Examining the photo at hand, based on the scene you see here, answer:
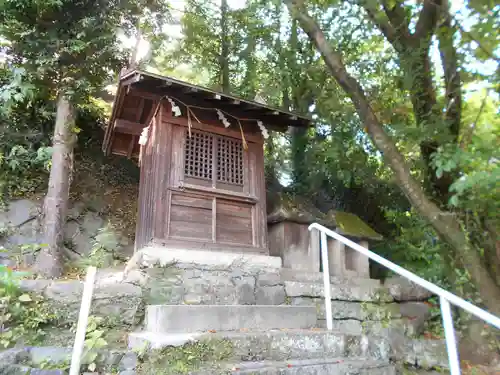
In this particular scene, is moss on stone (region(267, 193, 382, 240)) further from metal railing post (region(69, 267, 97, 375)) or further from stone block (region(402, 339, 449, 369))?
metal railing post (region(69, 267, 97, 375))

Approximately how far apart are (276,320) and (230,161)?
3.24m

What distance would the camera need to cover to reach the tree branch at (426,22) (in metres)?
5.78

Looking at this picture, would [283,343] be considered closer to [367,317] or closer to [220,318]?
[220,318]

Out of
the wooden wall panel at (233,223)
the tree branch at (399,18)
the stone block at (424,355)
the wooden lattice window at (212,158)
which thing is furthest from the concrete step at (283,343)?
the tree branch at (399,18)

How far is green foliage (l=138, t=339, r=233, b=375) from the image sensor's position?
3.41 m

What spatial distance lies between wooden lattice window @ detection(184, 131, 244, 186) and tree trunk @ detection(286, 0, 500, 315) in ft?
8.26

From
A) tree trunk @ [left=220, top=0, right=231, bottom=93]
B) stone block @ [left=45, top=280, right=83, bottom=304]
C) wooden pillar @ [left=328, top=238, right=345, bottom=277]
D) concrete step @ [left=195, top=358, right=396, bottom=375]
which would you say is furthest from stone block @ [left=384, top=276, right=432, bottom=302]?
tree trunk @ [left=220, top=0, right=231, bottom=93]

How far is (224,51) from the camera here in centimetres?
1380

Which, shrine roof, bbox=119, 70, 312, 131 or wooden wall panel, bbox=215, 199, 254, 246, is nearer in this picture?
shrine roof, bbox=119, 70, 312, 131

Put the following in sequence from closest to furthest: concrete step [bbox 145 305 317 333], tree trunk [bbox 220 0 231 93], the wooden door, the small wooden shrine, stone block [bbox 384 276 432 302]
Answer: concrete step [bbox 145 305 317 333] < the small wooden shrine < the wooden door < stone block [bbox 384 276 432 302] < tree trunk [bbox 220 0 231 93]

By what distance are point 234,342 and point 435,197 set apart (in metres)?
4.31

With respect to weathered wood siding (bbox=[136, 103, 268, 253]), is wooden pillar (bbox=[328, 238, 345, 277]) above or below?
below

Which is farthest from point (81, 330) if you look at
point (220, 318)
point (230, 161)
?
point (230, 161)

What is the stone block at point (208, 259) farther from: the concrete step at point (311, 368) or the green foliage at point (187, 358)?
the concrete step at point (311, 368)
